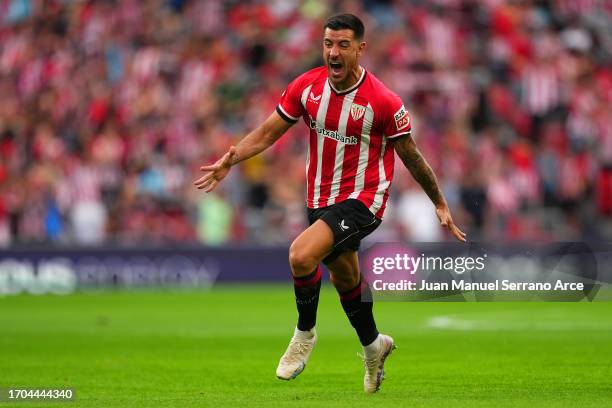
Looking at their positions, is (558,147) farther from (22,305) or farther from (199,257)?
(22,305)

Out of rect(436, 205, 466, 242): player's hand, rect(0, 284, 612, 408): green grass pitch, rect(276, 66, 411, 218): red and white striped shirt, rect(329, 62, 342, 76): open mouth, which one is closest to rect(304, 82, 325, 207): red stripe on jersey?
rect(276, 66, 411, 218): red and white striped shirt

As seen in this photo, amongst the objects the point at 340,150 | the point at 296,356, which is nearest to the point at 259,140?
the point at 340,150

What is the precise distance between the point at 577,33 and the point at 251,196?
23.5ft

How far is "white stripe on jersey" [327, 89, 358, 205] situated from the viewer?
9055 millimetres

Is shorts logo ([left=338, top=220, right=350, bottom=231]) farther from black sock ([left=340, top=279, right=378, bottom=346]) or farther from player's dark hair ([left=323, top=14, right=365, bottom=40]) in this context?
player's dark hair ([left=323, top=14, right=365, bottom=40])

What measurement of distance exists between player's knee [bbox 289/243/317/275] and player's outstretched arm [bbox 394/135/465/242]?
101 cm

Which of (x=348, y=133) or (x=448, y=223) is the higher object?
(x=348, y=133)

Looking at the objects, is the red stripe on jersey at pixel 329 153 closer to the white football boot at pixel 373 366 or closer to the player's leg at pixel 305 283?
the player's leg at pixel 305 283

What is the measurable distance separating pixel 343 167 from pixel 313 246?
0.71 metres

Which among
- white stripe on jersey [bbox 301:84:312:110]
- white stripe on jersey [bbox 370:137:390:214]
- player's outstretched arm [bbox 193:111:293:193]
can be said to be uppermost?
white stripe on jersey [bbox 301:84:312:110]

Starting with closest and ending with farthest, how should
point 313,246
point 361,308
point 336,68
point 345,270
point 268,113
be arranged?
1. point 313,246
2. point 336,68
3. point 345,270
4. point 361,308
5. point 268,113

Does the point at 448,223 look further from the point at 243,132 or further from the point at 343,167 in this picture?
the point at 243,132

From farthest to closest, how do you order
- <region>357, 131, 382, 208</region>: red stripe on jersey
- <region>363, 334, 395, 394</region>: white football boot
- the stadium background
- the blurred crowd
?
the blurred crowd, the stadium background, <region>363, 334, 395, 394</region>: white football boot, <region>357, 131, 382, 208</region>: red stripe on jersey

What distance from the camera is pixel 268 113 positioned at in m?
23.5
